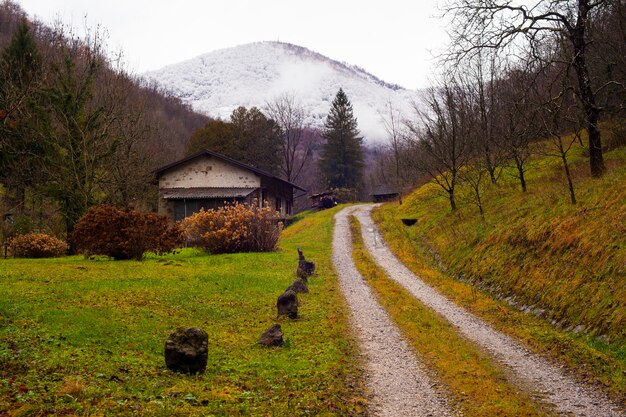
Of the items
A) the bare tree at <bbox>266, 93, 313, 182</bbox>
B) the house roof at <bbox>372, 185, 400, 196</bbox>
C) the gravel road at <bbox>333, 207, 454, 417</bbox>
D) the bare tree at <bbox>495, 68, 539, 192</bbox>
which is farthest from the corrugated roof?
the house roof at <bbox>372, 185, 400, 196</bbox>

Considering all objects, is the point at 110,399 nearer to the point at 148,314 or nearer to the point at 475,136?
the point at 148,314

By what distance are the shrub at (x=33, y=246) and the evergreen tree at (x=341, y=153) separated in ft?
196

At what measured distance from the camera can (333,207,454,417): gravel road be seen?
24.3ft

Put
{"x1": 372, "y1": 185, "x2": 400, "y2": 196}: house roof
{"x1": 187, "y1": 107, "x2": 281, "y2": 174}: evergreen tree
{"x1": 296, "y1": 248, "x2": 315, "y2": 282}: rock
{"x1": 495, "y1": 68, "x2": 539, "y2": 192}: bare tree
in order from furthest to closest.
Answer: {"x1": 372, "y1": 185, "x2": 400, "y2": 196}: house roof → {"x1": 187, "y1": 107, "x2": 281, "y2": 174}: evergreen tree → {"x1": 495, "y1": 68, "x2": 539, "y2": 192}: bare tree → {"x1": 296, "y1": 248, "x2": 315, "y2": 282}: rock

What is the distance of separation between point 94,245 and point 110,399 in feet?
56.6

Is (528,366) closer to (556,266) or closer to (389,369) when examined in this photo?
(389,369)

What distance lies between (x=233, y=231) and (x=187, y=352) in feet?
62.2

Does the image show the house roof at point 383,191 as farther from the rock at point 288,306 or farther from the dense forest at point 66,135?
the rock at point 288,306

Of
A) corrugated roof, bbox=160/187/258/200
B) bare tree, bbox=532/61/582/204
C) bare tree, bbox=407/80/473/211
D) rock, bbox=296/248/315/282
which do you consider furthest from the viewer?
corrugated roof, bbox=160/187/258/200

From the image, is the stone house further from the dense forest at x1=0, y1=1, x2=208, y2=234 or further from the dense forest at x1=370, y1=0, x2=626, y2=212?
the dense forest at x1=370, y1=0, x2=626, y2=212

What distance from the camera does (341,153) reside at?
81625mm

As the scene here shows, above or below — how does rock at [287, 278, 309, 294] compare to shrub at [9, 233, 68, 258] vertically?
below

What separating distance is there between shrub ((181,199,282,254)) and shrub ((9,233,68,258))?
22.2 ft

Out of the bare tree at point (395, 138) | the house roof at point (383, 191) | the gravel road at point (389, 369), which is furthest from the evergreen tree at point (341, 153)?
the gravel road at point (389, 369)
